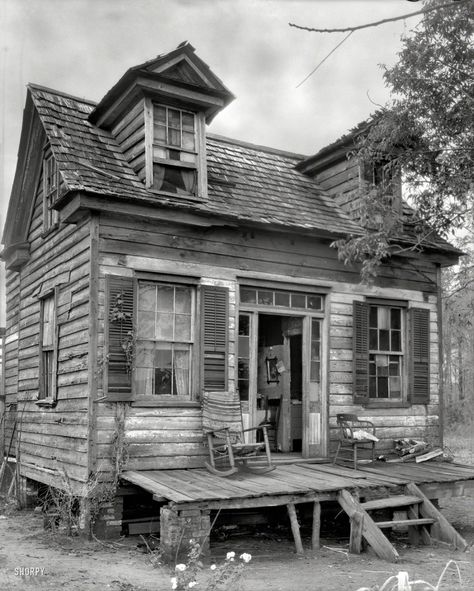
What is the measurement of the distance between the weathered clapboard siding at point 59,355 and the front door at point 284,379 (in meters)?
2.49

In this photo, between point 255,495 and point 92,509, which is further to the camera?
point 92,509

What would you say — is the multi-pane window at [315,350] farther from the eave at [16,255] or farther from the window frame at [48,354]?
the eave at [16,255]

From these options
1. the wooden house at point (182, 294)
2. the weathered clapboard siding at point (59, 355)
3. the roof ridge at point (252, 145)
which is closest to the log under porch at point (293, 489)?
the wooden house at point (182, 294)

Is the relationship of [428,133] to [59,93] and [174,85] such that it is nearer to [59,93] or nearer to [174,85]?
[174,85]

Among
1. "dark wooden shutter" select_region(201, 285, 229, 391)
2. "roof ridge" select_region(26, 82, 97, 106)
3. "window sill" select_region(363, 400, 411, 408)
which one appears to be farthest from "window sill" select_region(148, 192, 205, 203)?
"window sill" select_region(363, 400, 411, 408)

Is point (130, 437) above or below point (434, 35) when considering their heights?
below

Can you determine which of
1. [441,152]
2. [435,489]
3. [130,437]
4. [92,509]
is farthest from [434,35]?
[92,509]

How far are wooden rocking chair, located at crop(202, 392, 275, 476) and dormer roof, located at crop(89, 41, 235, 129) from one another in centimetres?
441

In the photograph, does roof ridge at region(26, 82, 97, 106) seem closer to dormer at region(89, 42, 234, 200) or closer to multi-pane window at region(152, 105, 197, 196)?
dormer at region(89, 42, 234, 200)

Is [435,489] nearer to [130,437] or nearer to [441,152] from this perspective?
[130,437]

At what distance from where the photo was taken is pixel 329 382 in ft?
36.1

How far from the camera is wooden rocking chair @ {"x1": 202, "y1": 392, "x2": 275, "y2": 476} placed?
943 cm

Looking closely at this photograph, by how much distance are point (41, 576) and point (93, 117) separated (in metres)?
7.04

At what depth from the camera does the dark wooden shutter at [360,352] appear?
36.8 ft
